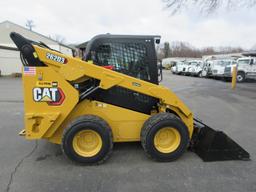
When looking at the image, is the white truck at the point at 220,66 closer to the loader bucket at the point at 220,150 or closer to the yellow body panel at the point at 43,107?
the loader bucket at the point at 220,150

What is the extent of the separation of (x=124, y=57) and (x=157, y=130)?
142 centimetres

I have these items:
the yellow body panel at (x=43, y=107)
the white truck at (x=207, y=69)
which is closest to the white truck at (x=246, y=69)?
the white truck at (x=207, y=69)

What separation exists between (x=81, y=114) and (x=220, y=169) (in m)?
2.46

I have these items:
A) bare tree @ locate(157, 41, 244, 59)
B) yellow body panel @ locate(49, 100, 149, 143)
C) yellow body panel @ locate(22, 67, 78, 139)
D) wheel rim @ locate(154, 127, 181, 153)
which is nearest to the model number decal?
yellow body panel @ locate(22, 67, 78, 139)

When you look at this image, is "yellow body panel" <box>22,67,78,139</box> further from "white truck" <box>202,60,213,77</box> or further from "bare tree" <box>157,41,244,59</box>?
"bare tree" <box>157,41,244,59</box>

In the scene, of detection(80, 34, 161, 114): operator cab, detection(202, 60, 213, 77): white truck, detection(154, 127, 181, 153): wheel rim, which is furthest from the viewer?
detection(202, 60, 213, 77): white truck

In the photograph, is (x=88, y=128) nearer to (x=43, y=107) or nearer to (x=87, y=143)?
(x=87, y=143)

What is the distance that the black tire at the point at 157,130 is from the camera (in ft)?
11.9

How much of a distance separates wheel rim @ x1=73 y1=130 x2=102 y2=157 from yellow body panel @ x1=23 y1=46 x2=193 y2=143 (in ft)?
1.23

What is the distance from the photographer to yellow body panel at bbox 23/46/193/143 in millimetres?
3445

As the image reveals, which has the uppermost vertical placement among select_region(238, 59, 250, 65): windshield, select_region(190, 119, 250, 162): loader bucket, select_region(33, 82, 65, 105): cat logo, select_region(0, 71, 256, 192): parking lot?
select_region(238, 59, 250, 65): windshield

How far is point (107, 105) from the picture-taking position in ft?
12.6

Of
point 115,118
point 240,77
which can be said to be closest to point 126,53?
point 115,118

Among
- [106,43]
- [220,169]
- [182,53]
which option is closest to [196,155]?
[220,169]
